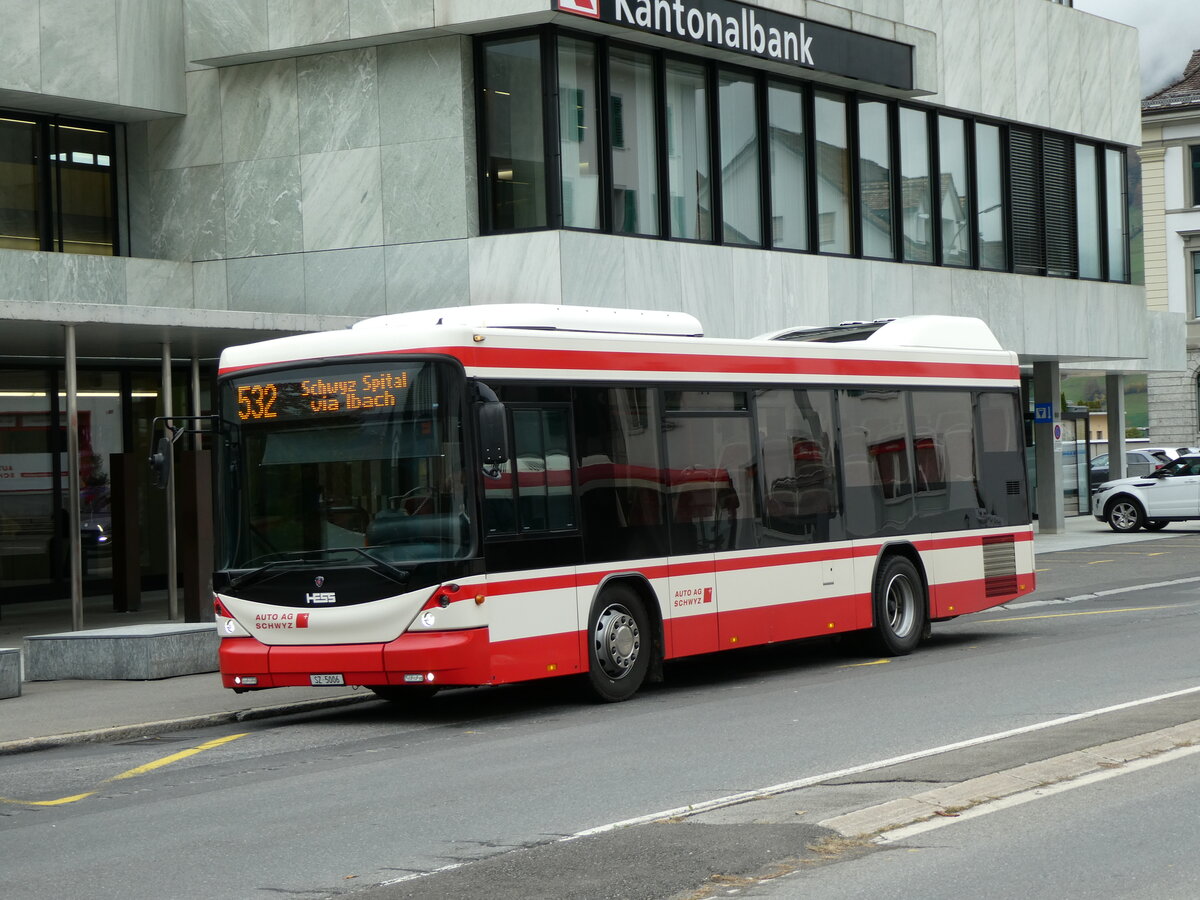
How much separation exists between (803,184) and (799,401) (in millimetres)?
13650

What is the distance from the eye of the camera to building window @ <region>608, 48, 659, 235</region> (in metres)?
23.8

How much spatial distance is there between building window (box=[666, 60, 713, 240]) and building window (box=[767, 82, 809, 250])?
68.0 inches

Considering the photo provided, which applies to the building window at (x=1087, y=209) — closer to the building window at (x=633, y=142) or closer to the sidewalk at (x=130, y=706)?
the building window at (x=633, y=142)

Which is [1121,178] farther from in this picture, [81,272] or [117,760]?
[117,760]

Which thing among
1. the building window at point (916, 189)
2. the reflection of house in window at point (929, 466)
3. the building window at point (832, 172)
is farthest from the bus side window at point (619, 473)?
the building window at point (916, 189)

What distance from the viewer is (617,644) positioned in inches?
512

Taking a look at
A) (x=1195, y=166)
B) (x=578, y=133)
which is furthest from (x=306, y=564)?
(x=1195, y=166)

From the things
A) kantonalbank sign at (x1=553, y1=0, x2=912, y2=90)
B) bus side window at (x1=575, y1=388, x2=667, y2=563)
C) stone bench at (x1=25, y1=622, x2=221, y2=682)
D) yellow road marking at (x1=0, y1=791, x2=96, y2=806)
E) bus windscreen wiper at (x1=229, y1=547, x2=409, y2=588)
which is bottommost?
yellow road marking at (x1=0, y1=791, x2=96, y2=806)

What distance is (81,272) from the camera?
23.7 m

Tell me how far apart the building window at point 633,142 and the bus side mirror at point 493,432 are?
1253 cm

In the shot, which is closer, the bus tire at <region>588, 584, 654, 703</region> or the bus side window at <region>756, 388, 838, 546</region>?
the bus tire at <region>588, 584, 654, 703</region>

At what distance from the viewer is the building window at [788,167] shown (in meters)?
27.1

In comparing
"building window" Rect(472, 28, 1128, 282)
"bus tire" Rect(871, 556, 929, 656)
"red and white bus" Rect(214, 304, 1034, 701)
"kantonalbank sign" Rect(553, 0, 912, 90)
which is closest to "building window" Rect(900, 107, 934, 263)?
"building window" Rect(472, 28, 1128, 282)

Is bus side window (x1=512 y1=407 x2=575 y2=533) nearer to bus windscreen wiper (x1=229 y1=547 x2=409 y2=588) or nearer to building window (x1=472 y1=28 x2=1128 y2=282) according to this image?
bus windscreen wiper (x1=229 y1=547 x2=409 y2=588)
